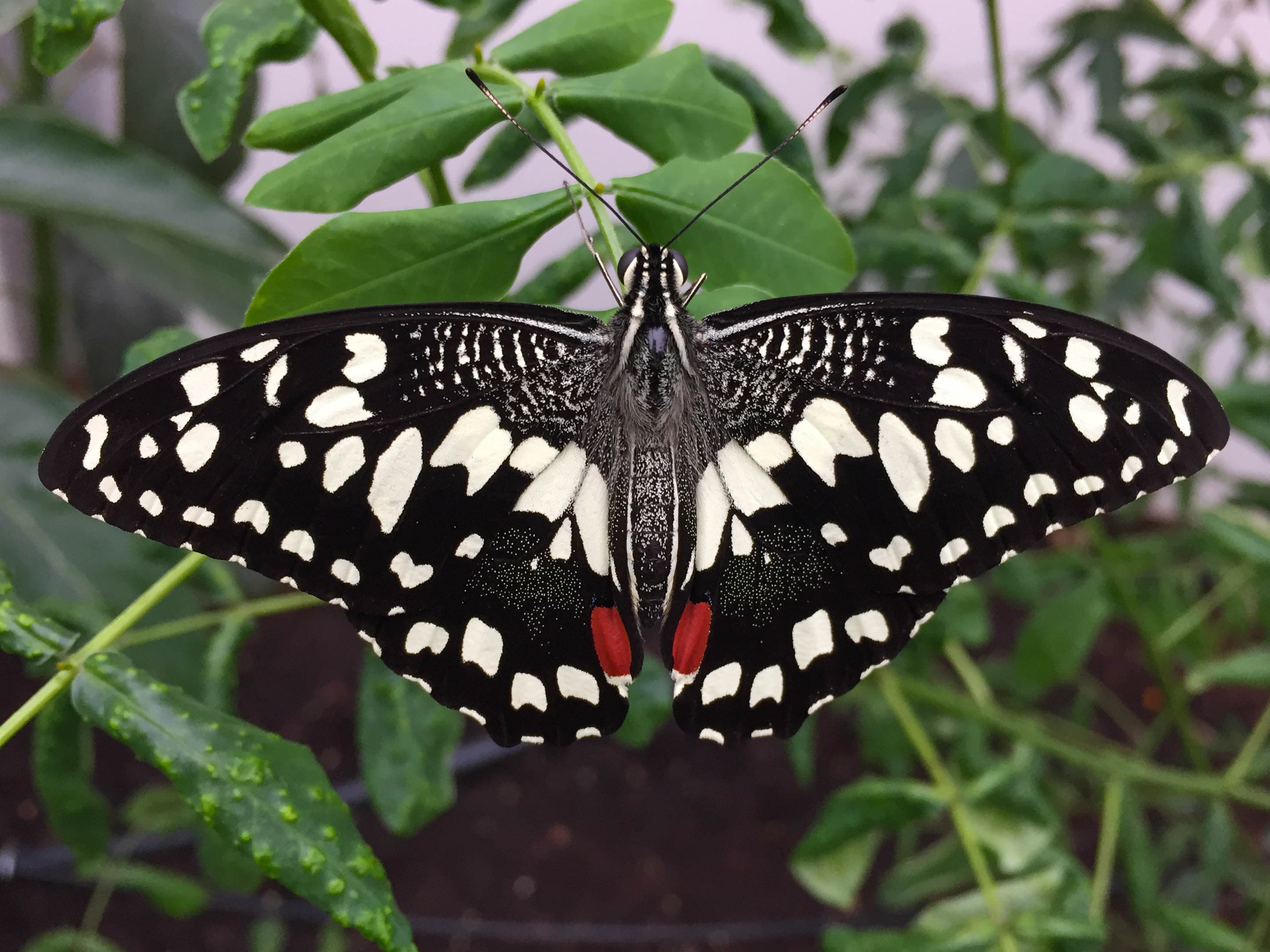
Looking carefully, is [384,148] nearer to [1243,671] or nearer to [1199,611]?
[1243,671]

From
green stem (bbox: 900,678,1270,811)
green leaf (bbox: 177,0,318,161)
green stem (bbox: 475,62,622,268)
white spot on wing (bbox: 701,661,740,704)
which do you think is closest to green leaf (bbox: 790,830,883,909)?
green stem (bbox: 900,678,1270,811)

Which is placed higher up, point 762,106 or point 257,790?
point 762,106

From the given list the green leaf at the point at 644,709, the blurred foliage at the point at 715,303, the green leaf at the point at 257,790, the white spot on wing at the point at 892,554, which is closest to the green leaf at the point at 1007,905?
the blurred foliage at the point at 715,303

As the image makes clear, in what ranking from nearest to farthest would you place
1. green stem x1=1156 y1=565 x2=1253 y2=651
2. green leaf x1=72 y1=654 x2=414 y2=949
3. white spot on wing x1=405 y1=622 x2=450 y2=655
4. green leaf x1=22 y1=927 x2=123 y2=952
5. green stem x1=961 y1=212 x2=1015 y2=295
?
green leaf x1=72 y1=654 x2=414 y2=949 < white spot on wing x1=405 y1=622 x2=450 y2=655 < green stem x1=961 y1=212 x2=1015 y2=295 < green leaf x1=22 y1=927 x2=123 y2=952 < green stem x1=1156 y1=565 x2=1253 y2=651

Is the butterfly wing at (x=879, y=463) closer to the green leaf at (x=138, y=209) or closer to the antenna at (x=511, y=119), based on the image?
the antenna at (x=511, y=119)

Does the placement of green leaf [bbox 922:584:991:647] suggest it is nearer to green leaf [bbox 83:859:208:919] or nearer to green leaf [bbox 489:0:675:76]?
green leaf [bbox 489:0:675:76]

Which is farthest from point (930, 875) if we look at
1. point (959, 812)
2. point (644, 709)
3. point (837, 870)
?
point (644, 709)

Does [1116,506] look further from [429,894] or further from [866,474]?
[429,894]
